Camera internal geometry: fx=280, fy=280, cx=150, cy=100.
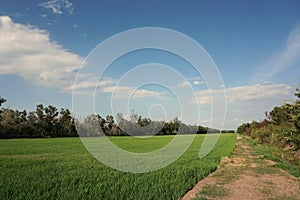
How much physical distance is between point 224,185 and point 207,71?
8.45 meters

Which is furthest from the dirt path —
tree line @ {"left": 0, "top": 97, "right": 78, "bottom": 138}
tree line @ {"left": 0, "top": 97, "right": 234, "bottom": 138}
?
tree line @ {"left": 0, "top": 97, "right": 78, "bottom": 138}

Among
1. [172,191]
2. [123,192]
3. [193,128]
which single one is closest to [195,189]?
[172,191]

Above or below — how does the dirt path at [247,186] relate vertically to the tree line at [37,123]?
below

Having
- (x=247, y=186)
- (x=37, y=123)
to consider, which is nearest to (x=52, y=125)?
(x=37, y=123)

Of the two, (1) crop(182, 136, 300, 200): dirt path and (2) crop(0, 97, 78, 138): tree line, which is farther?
(2) crop(0, 97, 78, 138): tree line

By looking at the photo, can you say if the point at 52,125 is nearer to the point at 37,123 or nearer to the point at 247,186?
the point at 37,123

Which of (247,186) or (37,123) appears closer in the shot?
(247,186)

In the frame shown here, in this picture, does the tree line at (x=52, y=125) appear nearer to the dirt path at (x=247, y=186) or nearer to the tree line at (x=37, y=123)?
the tree line at (x=37, y=123)

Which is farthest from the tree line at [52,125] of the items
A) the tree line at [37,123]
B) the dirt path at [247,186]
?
the dirt path at [247,186]

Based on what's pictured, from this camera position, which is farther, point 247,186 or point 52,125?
point 52,125

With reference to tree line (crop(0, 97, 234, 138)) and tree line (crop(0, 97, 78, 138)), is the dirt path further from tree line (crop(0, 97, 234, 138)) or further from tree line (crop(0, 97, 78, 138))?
tree line (crop(0, 97, 78, 138))

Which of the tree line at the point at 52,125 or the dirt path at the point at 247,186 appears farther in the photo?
the tree line at the point at 52,125

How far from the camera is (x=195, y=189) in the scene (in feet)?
29.4

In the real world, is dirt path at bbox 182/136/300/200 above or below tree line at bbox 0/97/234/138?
below
